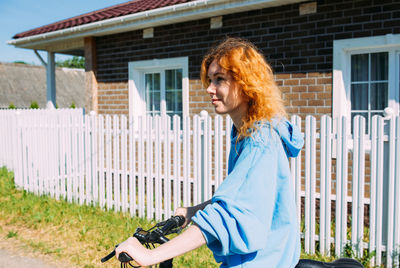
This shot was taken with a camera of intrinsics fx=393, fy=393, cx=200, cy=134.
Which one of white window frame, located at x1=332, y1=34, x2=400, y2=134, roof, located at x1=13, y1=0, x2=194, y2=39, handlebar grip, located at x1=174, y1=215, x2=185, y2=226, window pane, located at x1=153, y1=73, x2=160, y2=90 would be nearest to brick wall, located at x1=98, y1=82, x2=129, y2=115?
window pane, located at x1=153, y1=73, x2=160, y2=90

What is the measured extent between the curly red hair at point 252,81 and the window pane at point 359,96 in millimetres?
4739

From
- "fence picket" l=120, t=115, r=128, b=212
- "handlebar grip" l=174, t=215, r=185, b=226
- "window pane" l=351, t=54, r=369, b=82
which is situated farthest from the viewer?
"fence picket" l=120, t=115, r=128, b=212

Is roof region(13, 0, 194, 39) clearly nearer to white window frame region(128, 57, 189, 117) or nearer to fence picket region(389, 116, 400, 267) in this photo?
white window frame region(128, 57, 189, 117)

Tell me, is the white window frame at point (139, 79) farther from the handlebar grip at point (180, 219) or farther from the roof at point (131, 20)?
the handlebar grip at point (180, 219)

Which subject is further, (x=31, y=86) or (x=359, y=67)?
(x=31, y=86)

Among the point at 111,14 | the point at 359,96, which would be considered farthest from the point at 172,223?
the point at 111,14

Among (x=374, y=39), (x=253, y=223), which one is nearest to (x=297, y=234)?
(x=253, y=223)

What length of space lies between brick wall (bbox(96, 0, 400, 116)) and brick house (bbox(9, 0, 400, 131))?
0.05 feet

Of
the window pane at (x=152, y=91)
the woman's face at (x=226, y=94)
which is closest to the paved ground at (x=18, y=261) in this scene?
the woman's face at (x=226, y=94)

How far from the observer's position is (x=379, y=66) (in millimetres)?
5676

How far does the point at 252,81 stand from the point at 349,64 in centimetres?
488

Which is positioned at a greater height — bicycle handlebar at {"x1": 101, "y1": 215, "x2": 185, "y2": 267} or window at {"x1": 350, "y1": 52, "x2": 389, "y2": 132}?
window at {"x1": 350, "y1": 52, "x2": 389, "y2": 132}

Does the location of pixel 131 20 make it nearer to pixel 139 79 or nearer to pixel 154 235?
pixel 139 79

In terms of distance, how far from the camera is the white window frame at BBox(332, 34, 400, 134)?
545cm
